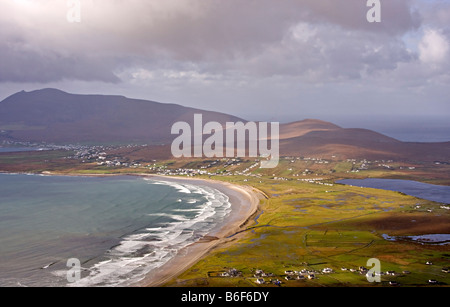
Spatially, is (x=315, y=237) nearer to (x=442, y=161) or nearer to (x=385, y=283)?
(x=385, y=283)

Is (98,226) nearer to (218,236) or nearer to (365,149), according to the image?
(218,236)

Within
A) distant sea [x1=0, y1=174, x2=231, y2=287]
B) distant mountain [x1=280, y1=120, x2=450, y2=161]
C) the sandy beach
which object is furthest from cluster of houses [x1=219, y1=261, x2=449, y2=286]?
distant mountain [x1=280, y1=120, x2=450, y2=161]

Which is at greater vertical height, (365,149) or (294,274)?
(365,149)

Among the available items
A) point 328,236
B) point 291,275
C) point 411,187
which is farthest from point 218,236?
point 411,187

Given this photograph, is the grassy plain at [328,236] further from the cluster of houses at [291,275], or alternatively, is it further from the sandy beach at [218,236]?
Result: the sandy beach at [218,236]

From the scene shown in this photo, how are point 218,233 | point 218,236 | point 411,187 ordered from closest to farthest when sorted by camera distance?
point 218,236
point 218,233
point 411,187

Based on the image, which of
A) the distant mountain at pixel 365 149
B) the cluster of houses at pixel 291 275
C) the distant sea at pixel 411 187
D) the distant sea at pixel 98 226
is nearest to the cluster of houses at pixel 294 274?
the cluster of houses at pixel 291 275

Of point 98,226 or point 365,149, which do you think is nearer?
point 98,226

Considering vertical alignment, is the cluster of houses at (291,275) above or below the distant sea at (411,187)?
below
